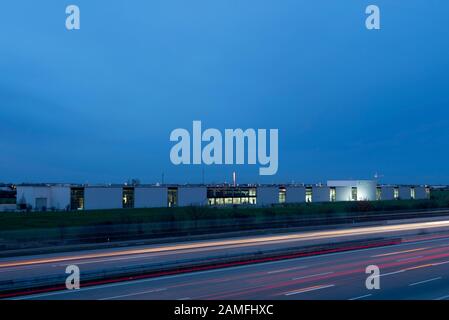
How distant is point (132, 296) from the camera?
48.6 ft

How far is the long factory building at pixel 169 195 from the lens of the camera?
64.1m

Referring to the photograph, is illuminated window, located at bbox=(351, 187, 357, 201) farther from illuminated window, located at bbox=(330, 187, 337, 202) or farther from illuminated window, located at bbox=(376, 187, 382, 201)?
illuminated window, located at bbox=(376, 187, 382, 201)

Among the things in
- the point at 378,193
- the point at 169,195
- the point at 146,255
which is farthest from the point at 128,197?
the point at 378,193

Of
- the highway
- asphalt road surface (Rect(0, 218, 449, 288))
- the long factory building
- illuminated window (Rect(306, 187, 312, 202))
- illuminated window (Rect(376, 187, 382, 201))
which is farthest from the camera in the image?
illuminated window (Rect(376, 187, 382, 201))

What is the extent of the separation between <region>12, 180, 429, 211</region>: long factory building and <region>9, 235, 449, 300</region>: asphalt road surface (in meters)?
46.3

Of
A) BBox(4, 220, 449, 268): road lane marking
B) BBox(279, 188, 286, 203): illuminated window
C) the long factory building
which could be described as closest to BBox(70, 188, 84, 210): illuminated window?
the long factory building

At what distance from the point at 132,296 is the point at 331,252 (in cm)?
→ 1471

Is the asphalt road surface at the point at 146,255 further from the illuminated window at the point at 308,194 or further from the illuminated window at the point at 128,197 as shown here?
the illuminated window at the point at 308,194

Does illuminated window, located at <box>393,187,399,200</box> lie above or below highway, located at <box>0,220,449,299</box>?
above

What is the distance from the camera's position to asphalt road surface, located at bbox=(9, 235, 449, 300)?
14859 mm

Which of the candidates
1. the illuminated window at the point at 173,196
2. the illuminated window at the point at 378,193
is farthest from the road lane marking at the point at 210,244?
the illuminated window at the point at 378,193

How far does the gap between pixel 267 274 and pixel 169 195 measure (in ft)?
174
